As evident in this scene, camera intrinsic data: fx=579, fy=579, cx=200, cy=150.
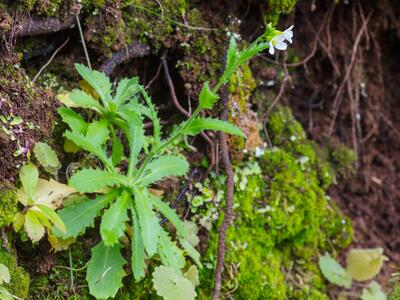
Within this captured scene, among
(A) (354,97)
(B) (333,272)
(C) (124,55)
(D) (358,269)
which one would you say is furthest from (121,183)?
(A) (354,97)

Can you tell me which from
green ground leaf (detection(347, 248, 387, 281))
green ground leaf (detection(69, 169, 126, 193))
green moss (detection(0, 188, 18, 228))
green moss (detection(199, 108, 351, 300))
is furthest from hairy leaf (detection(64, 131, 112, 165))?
green ground leaf (detection(347, 248, 387, 281))

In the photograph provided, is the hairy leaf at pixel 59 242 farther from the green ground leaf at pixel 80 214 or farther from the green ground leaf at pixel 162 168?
the green ground leaf at pixel 162 168

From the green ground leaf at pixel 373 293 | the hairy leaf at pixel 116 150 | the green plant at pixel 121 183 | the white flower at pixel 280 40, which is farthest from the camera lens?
the green ground leaf at pixel 373 293

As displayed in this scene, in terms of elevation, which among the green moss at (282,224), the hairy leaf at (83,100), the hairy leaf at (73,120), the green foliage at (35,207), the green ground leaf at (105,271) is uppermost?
the hairy leaf at (83,100)

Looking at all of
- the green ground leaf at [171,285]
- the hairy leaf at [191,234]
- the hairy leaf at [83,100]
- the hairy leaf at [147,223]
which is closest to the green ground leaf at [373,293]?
the hairy leaf at [191,234]

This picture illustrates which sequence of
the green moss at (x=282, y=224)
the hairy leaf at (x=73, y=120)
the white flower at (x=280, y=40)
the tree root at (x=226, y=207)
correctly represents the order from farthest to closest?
the green moss at (x=282, y=224) < the tree root at (x=226, y=207) < the hairy leaf at (x=73, y=120) < the white flower at (x=280, y=40)

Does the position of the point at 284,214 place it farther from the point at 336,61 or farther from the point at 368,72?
the point at 368,72

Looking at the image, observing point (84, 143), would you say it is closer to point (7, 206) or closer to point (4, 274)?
point (7, 206)

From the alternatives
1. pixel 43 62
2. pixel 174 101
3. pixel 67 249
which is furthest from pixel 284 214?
pixel 43 62
